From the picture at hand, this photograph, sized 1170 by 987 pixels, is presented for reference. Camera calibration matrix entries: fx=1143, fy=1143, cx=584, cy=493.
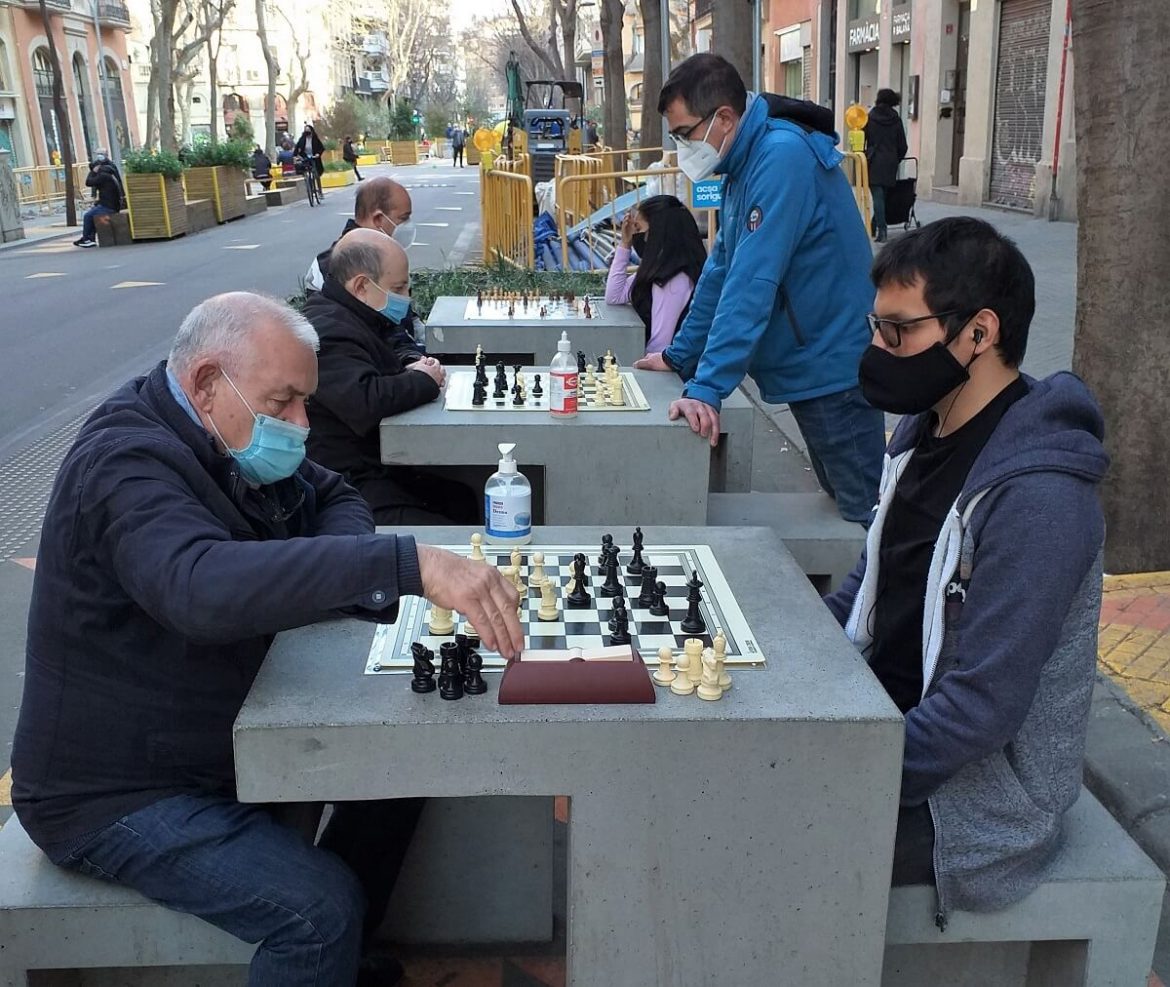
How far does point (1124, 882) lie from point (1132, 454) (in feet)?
8.41

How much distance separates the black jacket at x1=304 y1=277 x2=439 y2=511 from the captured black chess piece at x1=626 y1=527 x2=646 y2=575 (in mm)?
1592

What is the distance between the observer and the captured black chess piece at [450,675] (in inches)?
77.1

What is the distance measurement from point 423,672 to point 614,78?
65.1 ft

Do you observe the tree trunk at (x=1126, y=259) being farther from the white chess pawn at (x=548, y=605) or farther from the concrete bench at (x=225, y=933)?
the white chess pawn at (x=548, y=605)

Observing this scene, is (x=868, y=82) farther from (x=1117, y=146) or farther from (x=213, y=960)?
(x=213, y=960)

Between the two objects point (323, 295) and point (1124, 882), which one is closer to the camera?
point (1124, 882)

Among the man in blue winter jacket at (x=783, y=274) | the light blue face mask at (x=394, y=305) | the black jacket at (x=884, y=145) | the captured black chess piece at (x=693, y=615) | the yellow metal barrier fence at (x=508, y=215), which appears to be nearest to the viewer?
the captured black chess piece at (x=693, y=615)

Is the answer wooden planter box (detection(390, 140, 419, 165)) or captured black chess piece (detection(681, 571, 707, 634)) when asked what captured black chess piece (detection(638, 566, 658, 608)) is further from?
wooden planter box (detection(390, 140, 419, 165))

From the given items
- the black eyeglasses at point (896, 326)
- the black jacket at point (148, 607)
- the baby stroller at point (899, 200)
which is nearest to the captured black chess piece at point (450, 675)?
the black jacket at point (148, 607)

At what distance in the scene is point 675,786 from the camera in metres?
1.92

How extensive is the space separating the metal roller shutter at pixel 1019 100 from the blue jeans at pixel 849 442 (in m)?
13.9

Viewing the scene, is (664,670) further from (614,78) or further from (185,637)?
(614,78)

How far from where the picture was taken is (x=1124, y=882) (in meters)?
2.12

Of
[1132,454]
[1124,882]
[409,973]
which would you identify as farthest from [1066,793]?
[1132,454]
